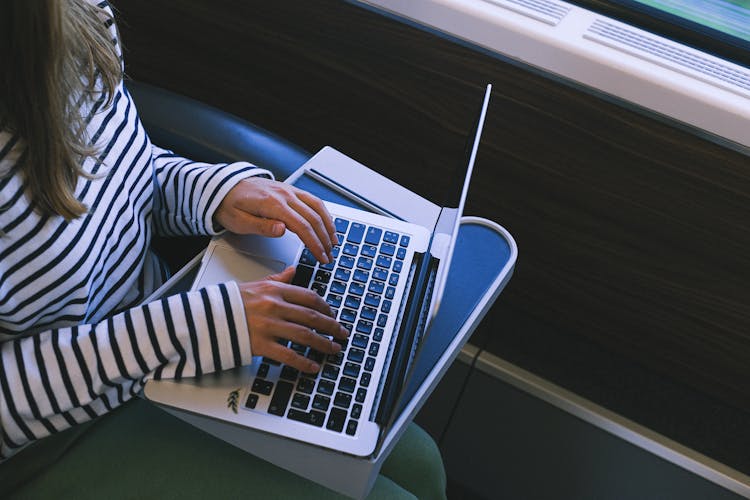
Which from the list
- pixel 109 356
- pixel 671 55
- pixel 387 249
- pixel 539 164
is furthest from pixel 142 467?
pixel 671 55

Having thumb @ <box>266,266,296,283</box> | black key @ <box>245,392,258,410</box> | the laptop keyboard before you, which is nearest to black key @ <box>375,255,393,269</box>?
the laptop keyboard

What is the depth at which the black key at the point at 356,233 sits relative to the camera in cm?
86

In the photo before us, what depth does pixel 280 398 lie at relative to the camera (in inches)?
27.9

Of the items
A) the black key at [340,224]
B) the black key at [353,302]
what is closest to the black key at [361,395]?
the black key at [353,302]

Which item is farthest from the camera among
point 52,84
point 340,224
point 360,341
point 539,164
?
point 539,164

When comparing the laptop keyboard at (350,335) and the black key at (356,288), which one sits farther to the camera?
the black key at (356,288)

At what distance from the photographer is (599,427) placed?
48.0 inches

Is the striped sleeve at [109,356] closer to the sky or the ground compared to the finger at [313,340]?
closer to the ground

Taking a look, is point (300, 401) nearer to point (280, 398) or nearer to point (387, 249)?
point (280, 398)

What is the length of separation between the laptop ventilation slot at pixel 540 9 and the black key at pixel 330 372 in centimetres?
59

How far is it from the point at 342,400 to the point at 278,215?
22 centimetres

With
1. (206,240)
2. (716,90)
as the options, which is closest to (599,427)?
(716,90)

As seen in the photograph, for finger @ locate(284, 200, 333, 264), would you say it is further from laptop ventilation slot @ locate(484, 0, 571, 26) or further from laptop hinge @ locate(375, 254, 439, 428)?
laptop ventilation slot @ locate(484, 0, 571, 26)

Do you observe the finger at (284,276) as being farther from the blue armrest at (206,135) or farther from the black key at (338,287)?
the blue armrest at (206,135)
